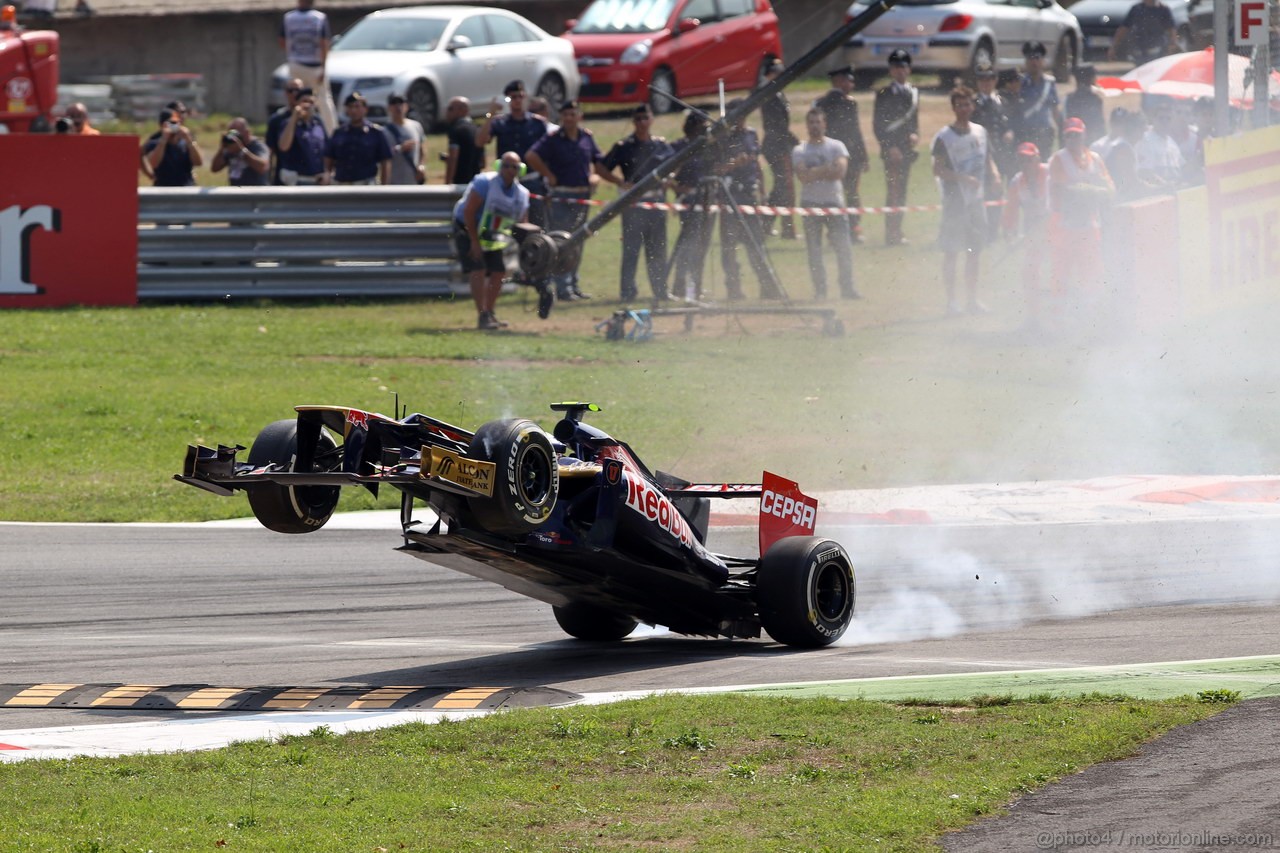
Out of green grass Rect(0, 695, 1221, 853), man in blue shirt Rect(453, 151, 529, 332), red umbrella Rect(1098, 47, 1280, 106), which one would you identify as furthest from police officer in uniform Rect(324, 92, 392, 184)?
green grass Rect(0, 695, 1221, 853)

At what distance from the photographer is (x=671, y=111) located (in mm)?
26828

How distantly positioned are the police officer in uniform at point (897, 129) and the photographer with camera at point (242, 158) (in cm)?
702

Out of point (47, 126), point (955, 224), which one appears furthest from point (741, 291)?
point (47, 126)

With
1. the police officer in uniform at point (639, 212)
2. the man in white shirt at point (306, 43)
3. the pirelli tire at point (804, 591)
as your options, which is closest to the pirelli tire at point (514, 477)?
the pirelli tire at point (804, 591)

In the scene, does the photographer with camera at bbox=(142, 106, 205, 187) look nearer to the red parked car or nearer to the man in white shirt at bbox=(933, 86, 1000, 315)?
the red parked car

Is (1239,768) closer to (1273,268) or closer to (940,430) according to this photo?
(940,430)

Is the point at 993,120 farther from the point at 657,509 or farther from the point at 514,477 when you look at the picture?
the point at 514,477

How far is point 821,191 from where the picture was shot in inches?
744

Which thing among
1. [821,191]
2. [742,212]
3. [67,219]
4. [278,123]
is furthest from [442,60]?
[742,212]

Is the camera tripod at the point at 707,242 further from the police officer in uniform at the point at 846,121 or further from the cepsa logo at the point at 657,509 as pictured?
the cepsa logo at the point at 657,509

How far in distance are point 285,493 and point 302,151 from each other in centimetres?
1300

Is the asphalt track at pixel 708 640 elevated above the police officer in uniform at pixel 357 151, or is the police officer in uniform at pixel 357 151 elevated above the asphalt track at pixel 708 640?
the police officer in uniform at pixel 357 151

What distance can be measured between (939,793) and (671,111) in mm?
22110

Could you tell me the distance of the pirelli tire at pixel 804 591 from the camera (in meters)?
8.27
